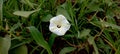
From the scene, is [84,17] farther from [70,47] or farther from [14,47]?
[14,47]

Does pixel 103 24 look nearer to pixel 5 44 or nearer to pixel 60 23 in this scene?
pixel 60 23

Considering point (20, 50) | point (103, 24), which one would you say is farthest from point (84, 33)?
point (20, 50)

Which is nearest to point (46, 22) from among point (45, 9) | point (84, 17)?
point (45, 9)

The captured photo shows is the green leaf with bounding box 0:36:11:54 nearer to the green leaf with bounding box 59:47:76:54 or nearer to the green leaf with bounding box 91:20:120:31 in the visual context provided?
the green leaf with bounding box 59:47:76:54

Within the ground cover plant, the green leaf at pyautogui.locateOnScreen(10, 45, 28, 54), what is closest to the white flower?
the ground cover plant

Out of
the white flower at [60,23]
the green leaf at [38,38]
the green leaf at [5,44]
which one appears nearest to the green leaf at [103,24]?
the white flower at [60,23]

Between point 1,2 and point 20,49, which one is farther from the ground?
point 1,2
